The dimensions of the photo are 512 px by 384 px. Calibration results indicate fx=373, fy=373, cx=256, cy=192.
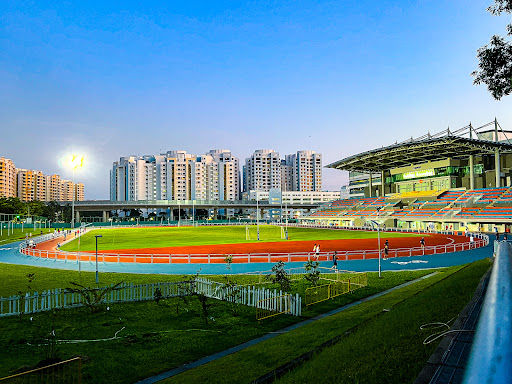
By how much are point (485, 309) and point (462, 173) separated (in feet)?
328

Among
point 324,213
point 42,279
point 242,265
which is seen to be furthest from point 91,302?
point 324,213

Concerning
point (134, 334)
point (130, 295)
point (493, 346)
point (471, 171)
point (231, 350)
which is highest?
point (471, 171)

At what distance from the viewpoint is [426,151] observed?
86.1 m

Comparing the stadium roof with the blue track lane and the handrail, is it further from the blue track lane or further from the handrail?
the handrail

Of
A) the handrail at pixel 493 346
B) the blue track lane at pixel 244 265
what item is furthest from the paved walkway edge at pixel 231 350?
the blue track lane at pixel 244 265

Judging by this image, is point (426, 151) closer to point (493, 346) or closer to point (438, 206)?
point (438, 206)

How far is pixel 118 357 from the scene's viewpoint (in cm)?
1166

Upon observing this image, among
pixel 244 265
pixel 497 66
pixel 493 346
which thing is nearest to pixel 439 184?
pixel 244 265

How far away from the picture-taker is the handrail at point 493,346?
1780 mm

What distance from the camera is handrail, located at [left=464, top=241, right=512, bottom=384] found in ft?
5.84

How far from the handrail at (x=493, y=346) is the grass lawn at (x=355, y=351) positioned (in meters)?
4.60

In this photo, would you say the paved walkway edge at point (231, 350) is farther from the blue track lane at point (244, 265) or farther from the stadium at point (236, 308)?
the blue track lane at point (244, 265)

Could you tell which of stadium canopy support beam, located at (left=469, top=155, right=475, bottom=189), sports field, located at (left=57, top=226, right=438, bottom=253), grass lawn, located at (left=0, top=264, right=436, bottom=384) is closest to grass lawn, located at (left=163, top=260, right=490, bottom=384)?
grass lawn, located at (left=0, top=264, right=436, bottom=384)

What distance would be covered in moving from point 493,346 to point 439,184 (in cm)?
10024
